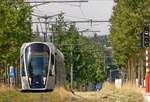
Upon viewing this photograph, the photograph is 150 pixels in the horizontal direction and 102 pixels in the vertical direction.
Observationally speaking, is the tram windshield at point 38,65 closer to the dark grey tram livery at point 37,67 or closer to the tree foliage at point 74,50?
the dark grey tram livery at point 37,67

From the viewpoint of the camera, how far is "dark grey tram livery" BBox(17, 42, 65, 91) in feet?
121

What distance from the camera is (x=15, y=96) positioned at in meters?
30.0

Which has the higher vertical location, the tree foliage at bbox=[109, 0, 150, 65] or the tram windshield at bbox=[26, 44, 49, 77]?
the tree foliage at bbox=[109, 0, 150, 65]

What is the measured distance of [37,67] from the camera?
122 feet

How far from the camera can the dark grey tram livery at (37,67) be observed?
37.0 m

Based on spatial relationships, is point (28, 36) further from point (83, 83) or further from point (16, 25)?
point (83, 83)

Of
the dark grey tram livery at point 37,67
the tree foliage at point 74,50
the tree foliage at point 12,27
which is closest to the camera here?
the dark grey tram livery at point 37,67

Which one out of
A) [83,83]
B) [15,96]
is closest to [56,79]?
[15,96]

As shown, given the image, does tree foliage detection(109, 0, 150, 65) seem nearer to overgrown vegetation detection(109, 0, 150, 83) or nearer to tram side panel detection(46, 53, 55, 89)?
overgrown vegetation detection(109, 0, 150, 83)

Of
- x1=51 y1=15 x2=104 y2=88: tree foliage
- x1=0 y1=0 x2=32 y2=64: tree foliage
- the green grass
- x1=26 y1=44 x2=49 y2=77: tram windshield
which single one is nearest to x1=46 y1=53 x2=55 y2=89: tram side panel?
x1=26 y1=44 x2=49 y2=77: tram windshield

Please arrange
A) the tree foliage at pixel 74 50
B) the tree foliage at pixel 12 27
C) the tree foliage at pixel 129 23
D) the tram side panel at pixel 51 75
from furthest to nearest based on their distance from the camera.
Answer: the tree foliage at pixel 74 50 → the tree foliage at pixel 129 23 → the tree foliage at pixel 12 27 → the tram side panel at pixel 51 75

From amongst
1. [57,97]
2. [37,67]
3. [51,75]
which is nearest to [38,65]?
[37,67]

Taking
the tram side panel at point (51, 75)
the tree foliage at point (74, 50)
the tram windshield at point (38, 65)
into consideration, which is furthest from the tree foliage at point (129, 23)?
the tree foliage at point (74, 50)

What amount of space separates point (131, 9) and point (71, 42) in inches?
1135
